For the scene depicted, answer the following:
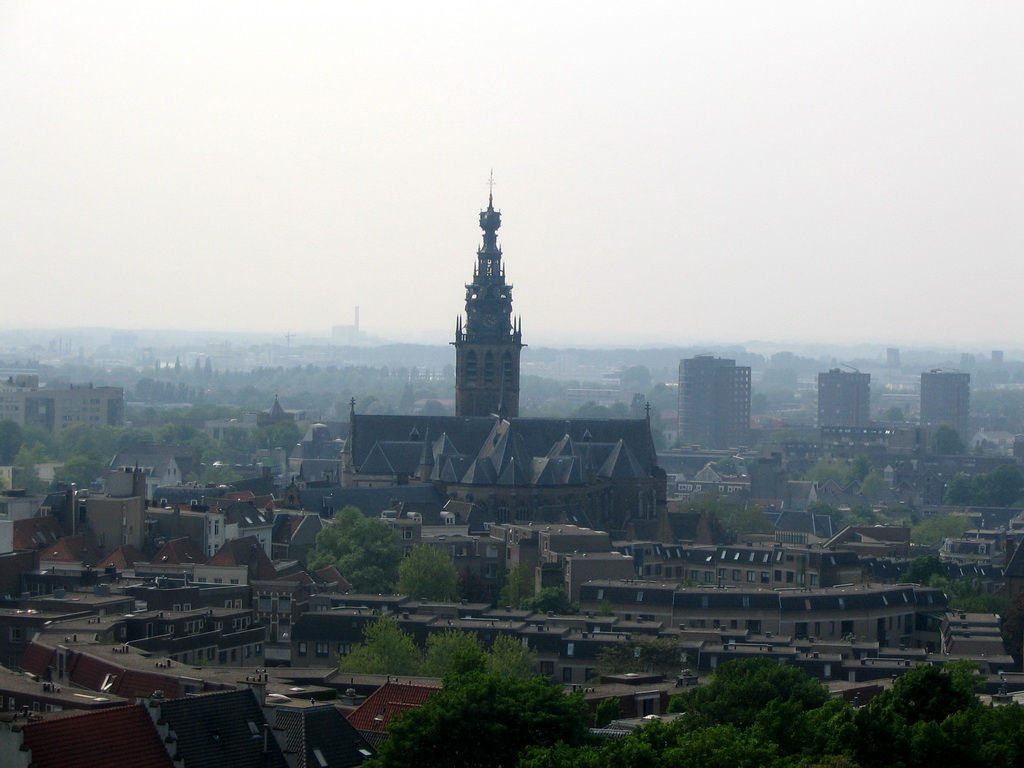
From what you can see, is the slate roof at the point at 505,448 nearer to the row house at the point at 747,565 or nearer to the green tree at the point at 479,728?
the row house at the point at 747,565

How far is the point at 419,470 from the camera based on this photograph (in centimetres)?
13200

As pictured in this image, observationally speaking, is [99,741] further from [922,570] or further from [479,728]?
[922,570]

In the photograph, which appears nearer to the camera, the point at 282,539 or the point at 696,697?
the point at 696,697

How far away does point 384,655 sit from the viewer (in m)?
75.8

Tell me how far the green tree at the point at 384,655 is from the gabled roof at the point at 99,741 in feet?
77.6

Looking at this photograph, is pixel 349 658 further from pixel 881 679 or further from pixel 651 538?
pixel 651 538

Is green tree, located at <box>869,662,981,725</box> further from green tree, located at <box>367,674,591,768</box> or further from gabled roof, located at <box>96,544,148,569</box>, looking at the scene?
gabled roof, located at <box>96,544,148,569</box>

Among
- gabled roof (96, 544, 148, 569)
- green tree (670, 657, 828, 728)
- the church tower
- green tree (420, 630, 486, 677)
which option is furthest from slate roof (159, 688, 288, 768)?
the church tower

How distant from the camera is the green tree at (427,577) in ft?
327

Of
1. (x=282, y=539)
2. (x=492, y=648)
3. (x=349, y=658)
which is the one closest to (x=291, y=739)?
(x=349, y=658)

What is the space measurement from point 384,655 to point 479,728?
25049mm

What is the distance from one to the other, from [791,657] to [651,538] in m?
50.9

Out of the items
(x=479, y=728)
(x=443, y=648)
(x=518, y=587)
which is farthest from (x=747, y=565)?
(x=479, y=728)

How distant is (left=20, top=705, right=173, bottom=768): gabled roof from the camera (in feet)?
153
